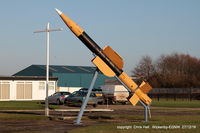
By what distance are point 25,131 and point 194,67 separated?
210ft

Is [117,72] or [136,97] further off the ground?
[117,72]

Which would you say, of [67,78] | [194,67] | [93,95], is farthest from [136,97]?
[194,67]

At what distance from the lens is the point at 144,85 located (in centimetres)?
2336

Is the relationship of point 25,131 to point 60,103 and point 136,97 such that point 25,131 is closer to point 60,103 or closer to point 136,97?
point 136,97

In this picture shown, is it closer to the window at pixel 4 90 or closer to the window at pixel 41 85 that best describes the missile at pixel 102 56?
the window at pixel 4 90

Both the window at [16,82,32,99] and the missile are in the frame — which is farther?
the window at [16,82,32,99]

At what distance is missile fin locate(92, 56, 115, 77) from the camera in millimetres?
21344

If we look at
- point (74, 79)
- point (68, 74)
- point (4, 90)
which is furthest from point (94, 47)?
point (74, 79)

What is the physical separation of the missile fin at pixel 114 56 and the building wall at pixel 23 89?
114 feet

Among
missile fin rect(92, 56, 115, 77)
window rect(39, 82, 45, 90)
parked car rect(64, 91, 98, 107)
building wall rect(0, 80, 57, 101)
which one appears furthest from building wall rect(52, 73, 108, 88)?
missile fin rect(92, 56, 115, 77)

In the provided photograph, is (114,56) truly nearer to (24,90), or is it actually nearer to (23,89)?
(23,89)

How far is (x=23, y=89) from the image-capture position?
55.8 m

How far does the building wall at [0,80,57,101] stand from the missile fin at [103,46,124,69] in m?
34.6

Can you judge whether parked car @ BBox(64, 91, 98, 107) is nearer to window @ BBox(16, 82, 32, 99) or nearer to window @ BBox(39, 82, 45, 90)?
window @ BBox(16, 82, 32, 99)
